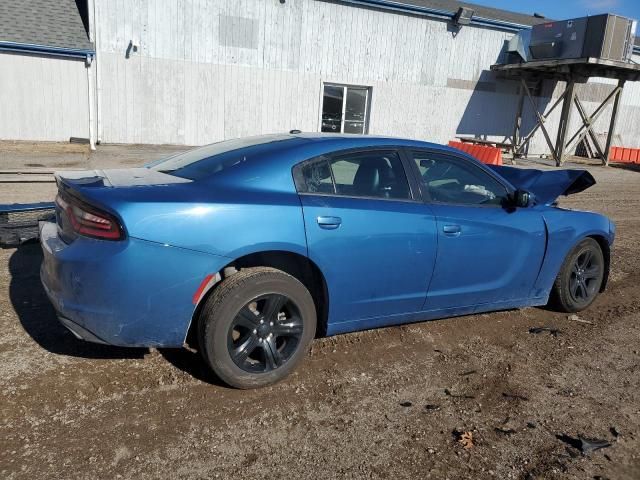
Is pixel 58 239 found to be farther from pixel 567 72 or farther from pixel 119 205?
pixel 567 72

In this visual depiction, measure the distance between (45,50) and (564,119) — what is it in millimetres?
17119

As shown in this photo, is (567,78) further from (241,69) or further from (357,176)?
(357,176)

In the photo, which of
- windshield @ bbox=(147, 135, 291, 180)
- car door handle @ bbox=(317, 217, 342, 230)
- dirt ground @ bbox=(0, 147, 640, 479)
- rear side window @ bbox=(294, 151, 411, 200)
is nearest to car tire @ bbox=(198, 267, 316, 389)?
dirt ground @ bbox=(0, 147, 640, 479)

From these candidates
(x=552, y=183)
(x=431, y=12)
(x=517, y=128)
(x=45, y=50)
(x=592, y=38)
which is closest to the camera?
(x=552, y=183)

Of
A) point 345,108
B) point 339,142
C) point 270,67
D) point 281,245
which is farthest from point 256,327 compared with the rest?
point 345,108

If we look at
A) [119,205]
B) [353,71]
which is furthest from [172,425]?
[353,71]

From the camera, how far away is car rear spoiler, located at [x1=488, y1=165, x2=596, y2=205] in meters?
4.95

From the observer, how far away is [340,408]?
→ 3.25 metres

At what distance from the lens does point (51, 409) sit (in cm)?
302

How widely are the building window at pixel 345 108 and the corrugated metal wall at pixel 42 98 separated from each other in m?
8.03

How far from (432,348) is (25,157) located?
12704 mm

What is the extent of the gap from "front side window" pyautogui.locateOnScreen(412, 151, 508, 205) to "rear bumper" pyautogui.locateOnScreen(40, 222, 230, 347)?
1.70 m

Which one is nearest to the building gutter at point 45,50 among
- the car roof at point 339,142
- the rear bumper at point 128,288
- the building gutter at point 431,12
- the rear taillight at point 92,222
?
the building gutter at point 431,12

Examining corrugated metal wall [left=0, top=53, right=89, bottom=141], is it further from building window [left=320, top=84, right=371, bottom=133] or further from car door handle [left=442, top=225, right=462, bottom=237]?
car door handle [left=442, top=225, right=462, bottom=237]
